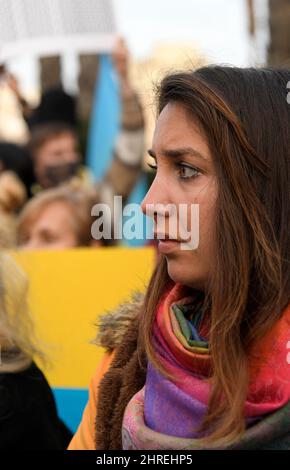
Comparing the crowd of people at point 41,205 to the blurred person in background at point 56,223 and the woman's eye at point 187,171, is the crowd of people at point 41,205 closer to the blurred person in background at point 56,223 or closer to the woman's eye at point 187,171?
the blurred person in background at point 56,223

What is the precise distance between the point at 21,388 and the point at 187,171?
75cm

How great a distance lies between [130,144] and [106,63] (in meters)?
0.54

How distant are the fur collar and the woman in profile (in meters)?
0.18

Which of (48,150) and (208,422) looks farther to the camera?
(48,150)

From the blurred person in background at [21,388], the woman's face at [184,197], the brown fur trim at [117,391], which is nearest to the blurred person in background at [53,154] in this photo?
the blurred person in background at [21,388]

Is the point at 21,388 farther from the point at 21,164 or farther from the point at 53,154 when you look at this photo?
the point at 21,164

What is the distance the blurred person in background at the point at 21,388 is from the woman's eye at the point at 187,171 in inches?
28.9

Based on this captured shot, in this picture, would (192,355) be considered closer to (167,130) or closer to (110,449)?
(110,449)

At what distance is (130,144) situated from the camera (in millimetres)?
4477

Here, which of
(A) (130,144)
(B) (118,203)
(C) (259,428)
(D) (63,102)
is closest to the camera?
(C) (259,428)

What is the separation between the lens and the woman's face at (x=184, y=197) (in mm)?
1491

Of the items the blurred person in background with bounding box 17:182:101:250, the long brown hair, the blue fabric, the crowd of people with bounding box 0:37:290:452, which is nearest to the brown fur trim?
the crowd of people with bounding box 0:37:290:452

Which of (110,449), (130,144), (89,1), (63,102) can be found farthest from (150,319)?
(63,102)

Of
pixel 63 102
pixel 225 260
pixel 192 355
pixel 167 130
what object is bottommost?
pixel 192 355
